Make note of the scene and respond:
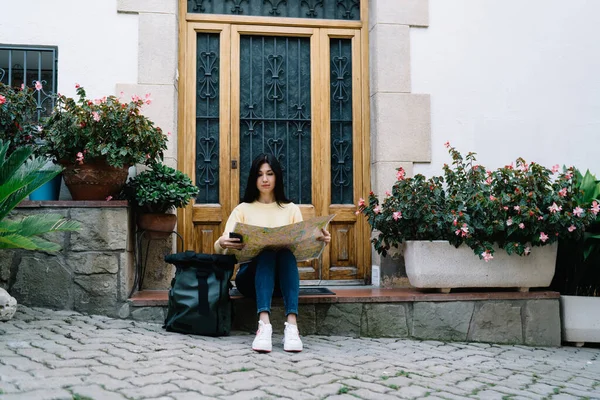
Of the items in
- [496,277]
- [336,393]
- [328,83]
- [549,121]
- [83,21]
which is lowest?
[336,393]

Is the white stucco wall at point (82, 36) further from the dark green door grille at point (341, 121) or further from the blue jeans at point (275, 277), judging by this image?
the blue jeans at point (275, 277)

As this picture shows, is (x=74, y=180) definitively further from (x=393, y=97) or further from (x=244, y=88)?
(x=393, y=97)

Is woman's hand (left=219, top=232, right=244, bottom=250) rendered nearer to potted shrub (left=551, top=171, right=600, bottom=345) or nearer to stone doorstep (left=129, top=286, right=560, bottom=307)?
stone doorstep (left=129, top=286, right=560, bottom=307)

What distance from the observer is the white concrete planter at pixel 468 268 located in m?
4.30

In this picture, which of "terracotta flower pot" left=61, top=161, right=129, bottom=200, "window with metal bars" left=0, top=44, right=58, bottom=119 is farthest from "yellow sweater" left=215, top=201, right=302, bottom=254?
"window with metal bars" left=0, top=44, right=58, bottom=119

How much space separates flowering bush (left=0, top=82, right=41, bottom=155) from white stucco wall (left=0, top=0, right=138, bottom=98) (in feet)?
1.67

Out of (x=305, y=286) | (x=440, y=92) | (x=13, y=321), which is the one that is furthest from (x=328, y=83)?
Result: (x=13, y=321)

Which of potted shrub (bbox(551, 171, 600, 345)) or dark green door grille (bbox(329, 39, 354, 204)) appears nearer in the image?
potted shrub (bbox(551, 171, 600, 345))

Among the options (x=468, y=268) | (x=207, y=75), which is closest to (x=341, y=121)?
(x=207, y=75)

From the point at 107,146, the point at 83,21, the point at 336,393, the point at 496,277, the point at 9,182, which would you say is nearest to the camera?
the point at 336,393

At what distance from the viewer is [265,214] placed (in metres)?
4.05

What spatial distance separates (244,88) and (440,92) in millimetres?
1653

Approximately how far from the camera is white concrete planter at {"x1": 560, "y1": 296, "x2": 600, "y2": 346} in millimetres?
4406

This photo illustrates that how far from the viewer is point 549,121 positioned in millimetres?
5191
